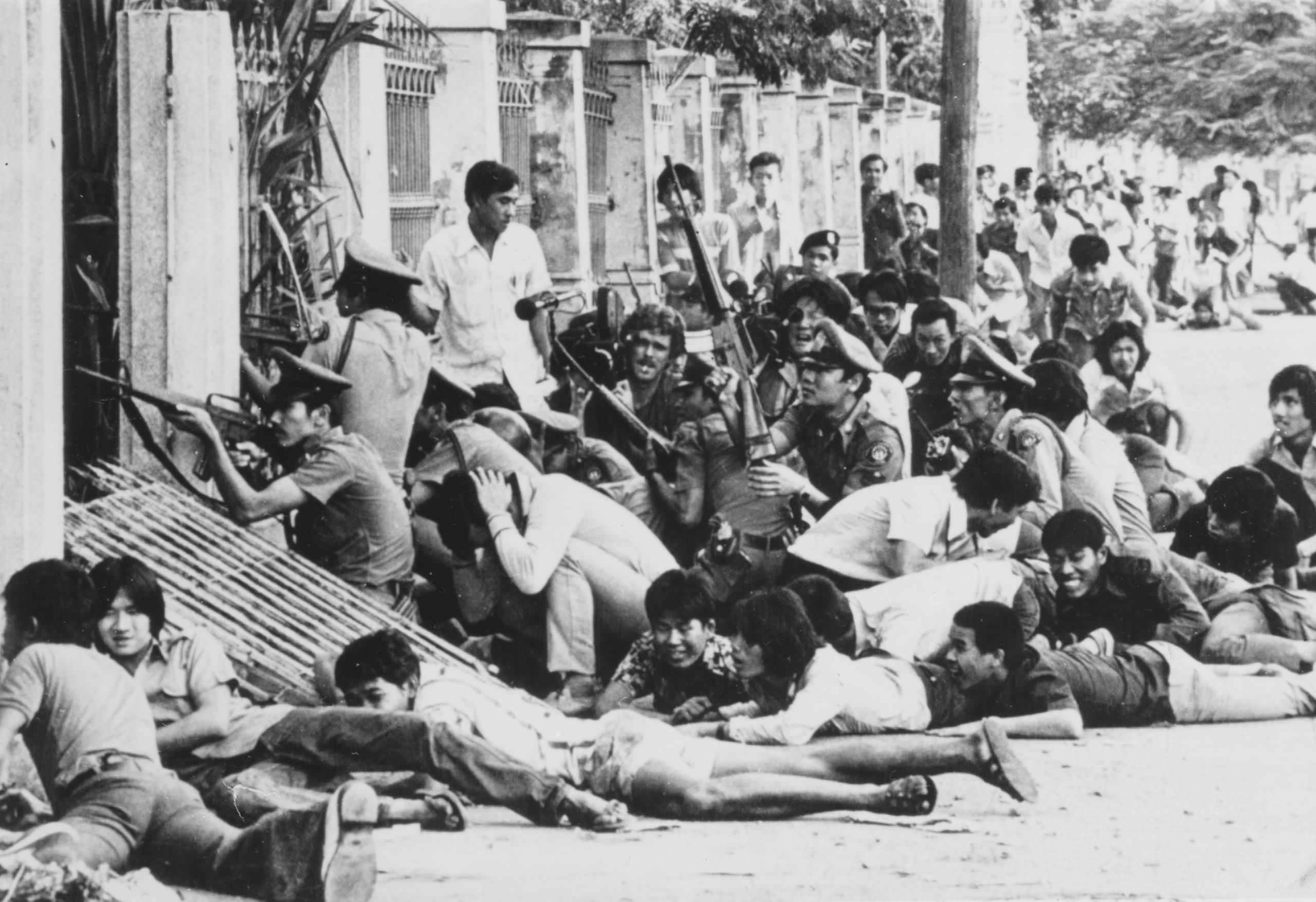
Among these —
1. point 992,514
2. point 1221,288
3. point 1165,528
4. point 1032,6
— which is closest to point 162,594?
point 992,514

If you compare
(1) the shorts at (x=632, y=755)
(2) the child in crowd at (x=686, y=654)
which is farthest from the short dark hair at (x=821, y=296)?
(1) the shorts at (x=632, y=755)

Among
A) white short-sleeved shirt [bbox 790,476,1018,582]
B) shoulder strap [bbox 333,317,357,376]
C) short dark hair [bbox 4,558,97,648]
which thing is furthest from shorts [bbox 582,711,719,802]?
shoulder strap [bbox 333,317,357,376]

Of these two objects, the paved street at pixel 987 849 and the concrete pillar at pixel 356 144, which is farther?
the concrete pillar at pixel 356 144

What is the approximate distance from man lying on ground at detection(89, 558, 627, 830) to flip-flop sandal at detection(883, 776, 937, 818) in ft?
2.26

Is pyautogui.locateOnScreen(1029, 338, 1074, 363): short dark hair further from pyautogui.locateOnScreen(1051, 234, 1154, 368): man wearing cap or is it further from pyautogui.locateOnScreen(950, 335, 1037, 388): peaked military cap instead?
pyautogui.locateOnScreen(1051, 234, 1154, 368): man wearing cap

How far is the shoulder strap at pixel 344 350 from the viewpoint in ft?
28.1

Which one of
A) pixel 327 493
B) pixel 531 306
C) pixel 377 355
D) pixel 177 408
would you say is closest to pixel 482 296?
pixel 531 306

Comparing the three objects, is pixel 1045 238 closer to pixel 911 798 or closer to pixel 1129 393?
pixel 1129 393

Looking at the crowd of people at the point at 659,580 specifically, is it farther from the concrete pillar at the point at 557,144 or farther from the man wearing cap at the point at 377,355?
the concrete pillar at the point at 557,144

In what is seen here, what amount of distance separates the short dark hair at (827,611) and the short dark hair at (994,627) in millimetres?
363

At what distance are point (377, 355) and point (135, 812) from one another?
314cm

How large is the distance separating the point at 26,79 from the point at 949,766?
300 centimetres

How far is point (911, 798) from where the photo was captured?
21.2ft

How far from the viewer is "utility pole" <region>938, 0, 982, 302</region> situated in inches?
624
